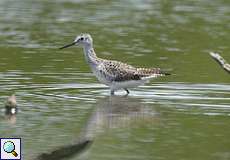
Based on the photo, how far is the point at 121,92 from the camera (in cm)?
1794

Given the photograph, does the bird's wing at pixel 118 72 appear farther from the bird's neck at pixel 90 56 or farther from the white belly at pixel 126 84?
the bird's neck at pixel 90 56

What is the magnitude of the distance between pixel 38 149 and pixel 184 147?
1942mm

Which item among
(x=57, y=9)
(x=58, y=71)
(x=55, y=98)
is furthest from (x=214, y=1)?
(x=55, y=98)

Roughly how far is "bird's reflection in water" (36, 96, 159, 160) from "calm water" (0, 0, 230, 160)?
2 centimetres

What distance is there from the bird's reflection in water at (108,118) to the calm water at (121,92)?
17 mm

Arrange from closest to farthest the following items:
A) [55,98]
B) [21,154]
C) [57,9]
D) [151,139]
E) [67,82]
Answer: [21,154]
[151,139]
[55,98]
[67,82]
[57,9]

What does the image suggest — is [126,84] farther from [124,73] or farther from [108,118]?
[108,118]

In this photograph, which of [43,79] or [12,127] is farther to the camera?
[43,79]

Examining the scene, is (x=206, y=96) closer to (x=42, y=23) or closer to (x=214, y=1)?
(x=42, y=23)

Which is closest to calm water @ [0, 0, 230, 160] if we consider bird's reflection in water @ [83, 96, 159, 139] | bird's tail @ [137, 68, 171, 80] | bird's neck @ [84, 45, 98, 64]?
bird's reflection in water @ [83, 96, 159, 139]

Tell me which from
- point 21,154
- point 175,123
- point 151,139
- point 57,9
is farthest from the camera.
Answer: point 57,9

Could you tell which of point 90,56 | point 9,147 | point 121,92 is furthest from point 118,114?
point 9,147

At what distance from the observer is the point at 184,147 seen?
13047 mm

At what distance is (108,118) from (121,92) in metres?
2.88
